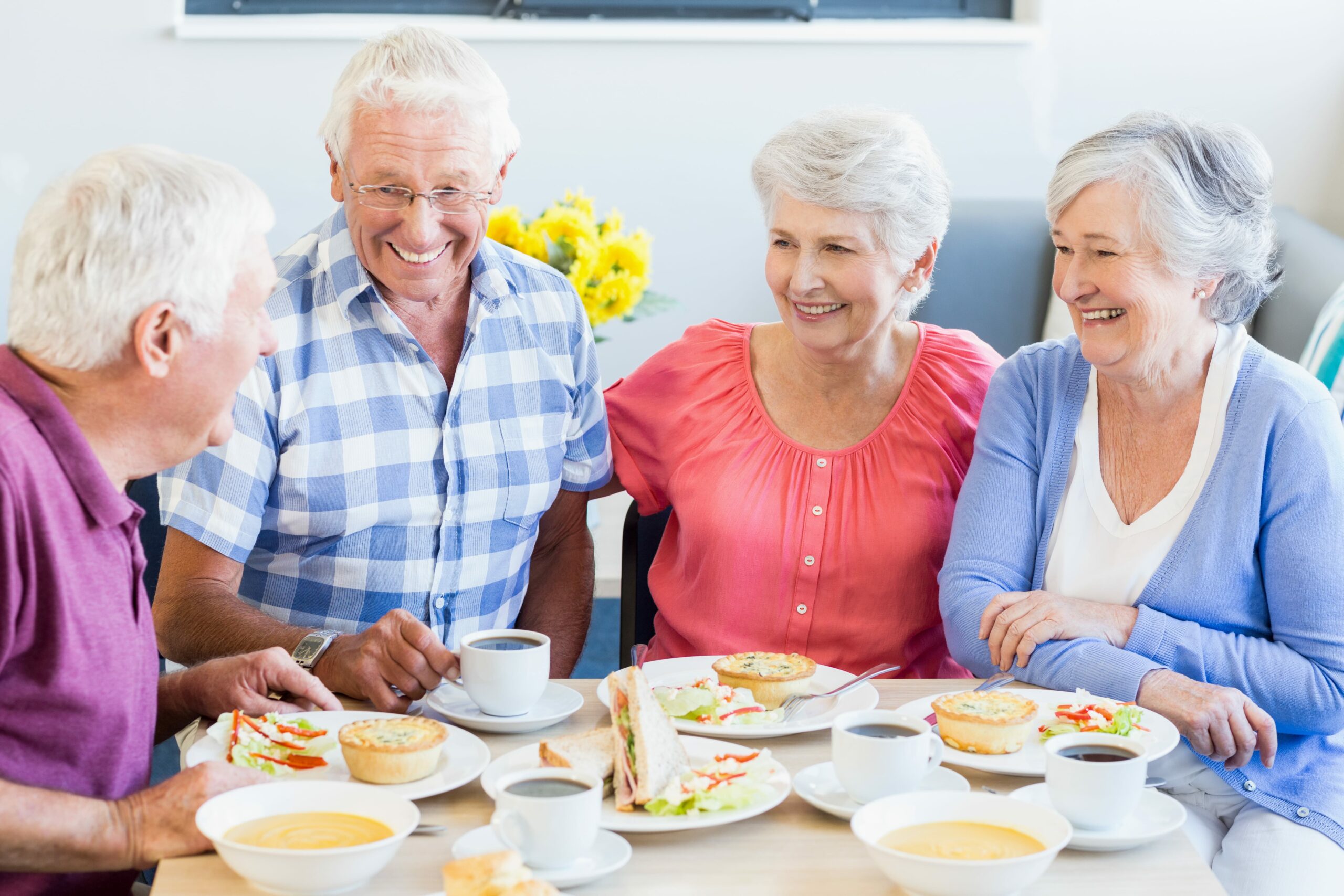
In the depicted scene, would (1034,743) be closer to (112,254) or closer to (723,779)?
(723,779)

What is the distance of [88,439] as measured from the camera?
1.19 m

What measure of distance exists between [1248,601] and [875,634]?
0.50 metres

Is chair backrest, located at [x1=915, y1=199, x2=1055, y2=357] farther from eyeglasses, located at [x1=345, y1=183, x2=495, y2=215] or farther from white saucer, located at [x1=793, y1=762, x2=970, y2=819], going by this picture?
white saucer, located at [x1=793, y1=762, x2=970, y2=819]

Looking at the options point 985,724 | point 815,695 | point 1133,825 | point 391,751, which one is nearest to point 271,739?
point 391,751

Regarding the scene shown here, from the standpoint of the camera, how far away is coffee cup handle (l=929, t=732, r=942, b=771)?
1211 mm

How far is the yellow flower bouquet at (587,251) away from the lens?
2.79m

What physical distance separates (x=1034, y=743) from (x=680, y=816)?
0.42m

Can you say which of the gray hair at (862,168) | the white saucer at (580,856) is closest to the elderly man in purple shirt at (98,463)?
the white saucer at (580,856)

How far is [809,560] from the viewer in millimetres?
1875

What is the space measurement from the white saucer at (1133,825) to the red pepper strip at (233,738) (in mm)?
731

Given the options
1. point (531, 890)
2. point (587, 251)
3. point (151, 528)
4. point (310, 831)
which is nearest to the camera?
point (531, 890)

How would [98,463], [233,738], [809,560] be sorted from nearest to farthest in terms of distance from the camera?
1. [98,463]
2. [233,738]
3. [809,560]

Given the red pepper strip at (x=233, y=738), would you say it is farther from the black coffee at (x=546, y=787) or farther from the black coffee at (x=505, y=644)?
the black coffee at (x=546, y=787)

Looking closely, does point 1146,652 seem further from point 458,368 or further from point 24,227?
point 24,227
